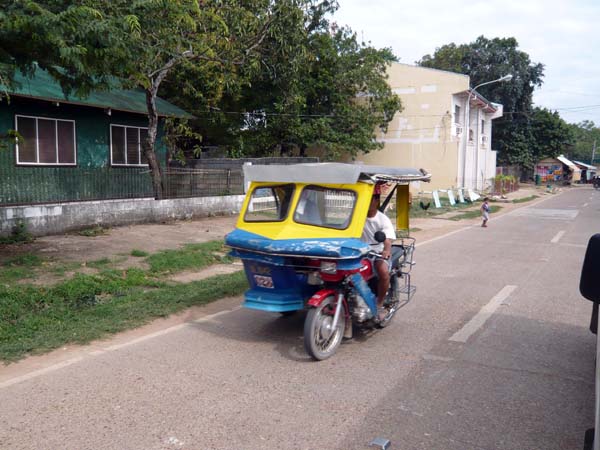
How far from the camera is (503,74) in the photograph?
5144 cm

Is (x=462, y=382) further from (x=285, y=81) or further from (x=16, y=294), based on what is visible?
(x=285, y=81)

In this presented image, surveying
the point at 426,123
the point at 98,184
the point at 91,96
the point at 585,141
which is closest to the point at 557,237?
the point at 98,184

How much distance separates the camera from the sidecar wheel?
532 centimetres

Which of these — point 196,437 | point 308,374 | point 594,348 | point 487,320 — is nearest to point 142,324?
point 308,374

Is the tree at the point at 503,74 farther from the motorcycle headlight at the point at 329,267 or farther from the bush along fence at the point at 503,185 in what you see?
the motorcycle headlight at the point at 329,267

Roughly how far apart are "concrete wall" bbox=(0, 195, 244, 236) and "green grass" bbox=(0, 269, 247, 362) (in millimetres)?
4385

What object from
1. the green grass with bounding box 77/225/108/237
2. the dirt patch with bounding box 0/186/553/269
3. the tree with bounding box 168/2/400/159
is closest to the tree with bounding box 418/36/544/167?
the tree with bounding box 168/2/400/159

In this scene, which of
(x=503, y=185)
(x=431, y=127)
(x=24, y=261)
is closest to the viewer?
(x=24, y=261)

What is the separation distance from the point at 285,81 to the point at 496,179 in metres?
22.5

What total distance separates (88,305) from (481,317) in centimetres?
537

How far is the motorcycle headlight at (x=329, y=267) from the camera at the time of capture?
17.6ft

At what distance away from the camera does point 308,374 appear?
509cm

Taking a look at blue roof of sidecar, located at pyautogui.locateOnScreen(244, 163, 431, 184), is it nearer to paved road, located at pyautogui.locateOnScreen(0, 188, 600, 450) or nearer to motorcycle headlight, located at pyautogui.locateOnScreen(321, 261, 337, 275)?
motorcycle headlight, located at pyautogui.locateOnScreen(321, 261, 337, 275)

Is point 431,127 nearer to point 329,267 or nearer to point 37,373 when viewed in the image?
point 329,267
